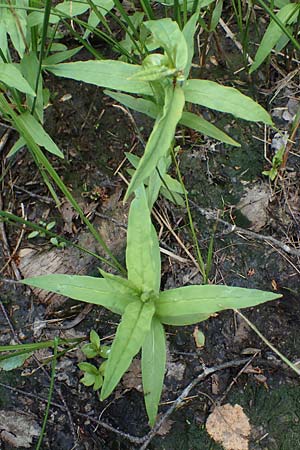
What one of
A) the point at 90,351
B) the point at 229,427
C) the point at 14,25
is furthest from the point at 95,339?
the point at 14,25

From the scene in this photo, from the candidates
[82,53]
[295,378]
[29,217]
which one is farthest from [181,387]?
[82,53]

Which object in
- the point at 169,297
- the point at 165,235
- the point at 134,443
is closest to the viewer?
the point at 169,297

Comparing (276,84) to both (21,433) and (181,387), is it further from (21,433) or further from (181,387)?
(21,433)

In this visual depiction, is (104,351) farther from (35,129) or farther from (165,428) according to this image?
(35,129)

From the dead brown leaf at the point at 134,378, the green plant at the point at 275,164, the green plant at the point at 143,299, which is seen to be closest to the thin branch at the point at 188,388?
the dead brown leaf at the point at 134,378


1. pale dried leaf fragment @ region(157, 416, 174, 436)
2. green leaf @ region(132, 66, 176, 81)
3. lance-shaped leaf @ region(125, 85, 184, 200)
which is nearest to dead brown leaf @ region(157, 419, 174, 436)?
pale dried leaf fragment @ region(157, 416, 174, 436)

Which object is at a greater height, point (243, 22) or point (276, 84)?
point (243, 22)
